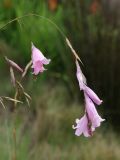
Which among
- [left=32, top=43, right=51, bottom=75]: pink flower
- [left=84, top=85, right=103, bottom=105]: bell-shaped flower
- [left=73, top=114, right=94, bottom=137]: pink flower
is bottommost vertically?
[left=73, top=114, right=94, bottom=137]: pink flower

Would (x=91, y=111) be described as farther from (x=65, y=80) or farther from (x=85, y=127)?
(x=65, y=80)

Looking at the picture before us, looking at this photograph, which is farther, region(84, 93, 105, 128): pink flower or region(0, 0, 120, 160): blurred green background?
region(0, 0, 120, 160): blurred green background

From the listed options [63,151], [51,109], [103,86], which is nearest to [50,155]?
[63,151]

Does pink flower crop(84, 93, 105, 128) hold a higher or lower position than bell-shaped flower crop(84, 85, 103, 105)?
lower

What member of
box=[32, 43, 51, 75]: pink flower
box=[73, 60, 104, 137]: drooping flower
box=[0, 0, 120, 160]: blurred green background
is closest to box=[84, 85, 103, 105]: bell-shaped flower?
box=[73, 60, 104, 137]: drooping flower

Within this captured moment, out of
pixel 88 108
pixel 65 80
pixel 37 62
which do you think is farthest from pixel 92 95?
pixel 65 80

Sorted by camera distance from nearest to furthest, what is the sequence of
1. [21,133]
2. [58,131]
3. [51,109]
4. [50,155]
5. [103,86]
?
[50,155], [21,133], [58,131], [51,109], [103,86]

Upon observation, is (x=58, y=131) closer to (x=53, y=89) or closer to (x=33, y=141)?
(x=33, y=141)

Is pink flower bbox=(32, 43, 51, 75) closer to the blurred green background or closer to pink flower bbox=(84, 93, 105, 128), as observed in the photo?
pink flower bbox=(84, 93, 105, 128)
